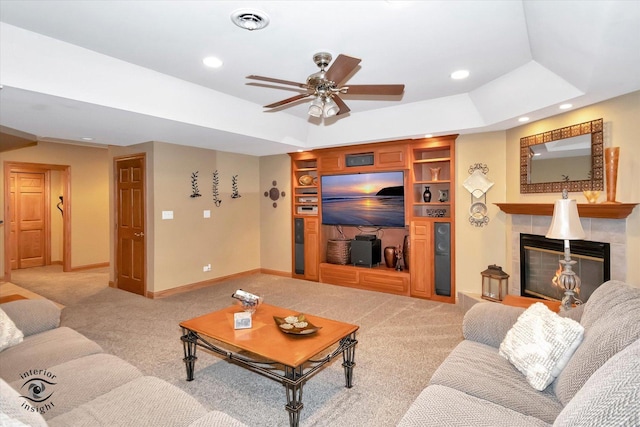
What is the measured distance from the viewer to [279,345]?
2297 millimetres

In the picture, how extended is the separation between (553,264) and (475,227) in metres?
1.03

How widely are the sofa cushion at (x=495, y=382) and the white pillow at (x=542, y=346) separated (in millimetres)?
53

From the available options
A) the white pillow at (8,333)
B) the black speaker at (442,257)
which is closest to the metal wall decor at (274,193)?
the black speaker at (442,257)

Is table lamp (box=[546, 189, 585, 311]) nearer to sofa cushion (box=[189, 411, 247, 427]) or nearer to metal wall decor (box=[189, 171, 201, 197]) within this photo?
sofa cushion (box=[189, 411, 247, 427])

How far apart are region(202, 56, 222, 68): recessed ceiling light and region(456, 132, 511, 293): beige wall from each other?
→ 3.30m

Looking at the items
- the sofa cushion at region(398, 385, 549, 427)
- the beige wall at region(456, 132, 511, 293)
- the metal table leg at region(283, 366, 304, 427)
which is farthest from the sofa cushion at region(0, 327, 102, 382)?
the beige wall at region(456, 132, 511, 293)

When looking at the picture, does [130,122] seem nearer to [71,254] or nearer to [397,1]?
[397,1]

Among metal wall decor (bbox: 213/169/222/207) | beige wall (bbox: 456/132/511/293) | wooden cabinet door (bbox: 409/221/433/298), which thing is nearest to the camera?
beige wall (bbox: 456/132/511/293)

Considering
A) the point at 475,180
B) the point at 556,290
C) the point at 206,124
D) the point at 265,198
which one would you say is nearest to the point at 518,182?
the point at 475,180

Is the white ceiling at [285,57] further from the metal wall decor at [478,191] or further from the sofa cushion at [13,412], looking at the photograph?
the sofa cushion at [13,412]

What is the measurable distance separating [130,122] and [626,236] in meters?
4.96

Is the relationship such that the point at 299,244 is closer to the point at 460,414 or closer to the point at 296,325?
the point at 296,325

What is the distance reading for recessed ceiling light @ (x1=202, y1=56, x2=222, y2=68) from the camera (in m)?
3.03

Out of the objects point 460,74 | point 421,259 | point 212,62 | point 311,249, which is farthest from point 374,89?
point 311,249
